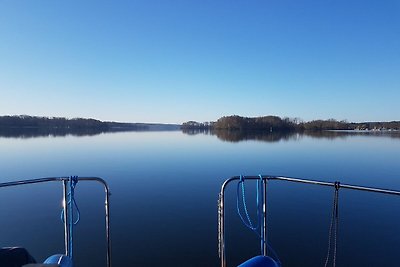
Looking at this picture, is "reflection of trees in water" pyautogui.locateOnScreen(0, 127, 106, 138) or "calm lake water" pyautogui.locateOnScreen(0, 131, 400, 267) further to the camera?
"reflection of trees in water" pyautogui.locateOnScreen(0, 127, 106, 138)

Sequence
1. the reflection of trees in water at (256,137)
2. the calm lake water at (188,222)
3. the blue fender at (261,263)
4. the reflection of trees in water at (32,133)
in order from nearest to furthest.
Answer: the blue fender at (261,263), the calm lake water at (188,222), the reflection of trees in water at (256,137), the reflection of trees in water at (32,133)

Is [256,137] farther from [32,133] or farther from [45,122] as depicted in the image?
[45,122]

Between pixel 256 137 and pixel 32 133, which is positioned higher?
pixel 32 133

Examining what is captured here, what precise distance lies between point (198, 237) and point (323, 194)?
613 centimetres

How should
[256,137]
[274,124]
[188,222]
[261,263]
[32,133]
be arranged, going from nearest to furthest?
[261,263]
[188,222]
[256,137]
[32,133]
[274,124]

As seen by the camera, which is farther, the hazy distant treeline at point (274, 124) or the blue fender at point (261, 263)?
the hazy distant treeline at point (274, 124)

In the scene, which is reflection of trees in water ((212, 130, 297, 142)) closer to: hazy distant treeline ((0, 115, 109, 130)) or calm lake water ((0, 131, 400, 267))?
calm lake water ((0, 131, 400, 267))

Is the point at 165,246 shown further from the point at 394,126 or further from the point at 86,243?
the point at 394,126

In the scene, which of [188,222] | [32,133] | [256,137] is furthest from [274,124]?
[188,222]

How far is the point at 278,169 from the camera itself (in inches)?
665

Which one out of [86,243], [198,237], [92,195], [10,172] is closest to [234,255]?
[198,237]

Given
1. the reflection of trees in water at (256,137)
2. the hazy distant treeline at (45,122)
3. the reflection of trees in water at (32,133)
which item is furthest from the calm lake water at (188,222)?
the hazy distant treeline at (45,122)

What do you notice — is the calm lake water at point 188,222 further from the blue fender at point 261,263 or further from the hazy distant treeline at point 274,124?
the hazy distant treeline at point 274,124

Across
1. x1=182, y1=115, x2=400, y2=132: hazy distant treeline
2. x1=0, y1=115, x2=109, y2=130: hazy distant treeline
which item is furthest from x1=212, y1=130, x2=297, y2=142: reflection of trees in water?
x1=0, y1=115, x2=109, y2=130: hazy distant treeline
